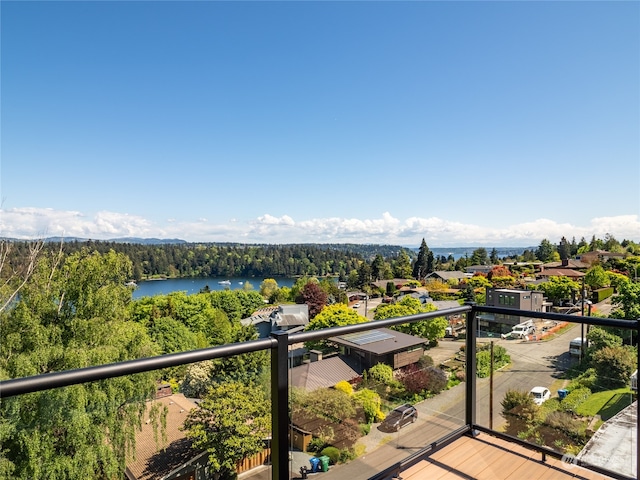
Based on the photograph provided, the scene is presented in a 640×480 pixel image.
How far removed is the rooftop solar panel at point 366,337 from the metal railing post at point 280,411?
0.38m

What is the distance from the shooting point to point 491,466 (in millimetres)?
2051

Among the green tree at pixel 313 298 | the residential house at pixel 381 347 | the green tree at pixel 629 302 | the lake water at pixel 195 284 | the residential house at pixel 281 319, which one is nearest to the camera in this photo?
the residential house at pixel 381 347

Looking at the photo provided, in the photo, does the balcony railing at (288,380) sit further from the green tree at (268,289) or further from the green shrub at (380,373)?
the green tree at (268,289)

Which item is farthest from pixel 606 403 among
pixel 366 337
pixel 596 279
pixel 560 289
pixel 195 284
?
pixel 195 284

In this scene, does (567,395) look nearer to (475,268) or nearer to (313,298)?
(313,298)

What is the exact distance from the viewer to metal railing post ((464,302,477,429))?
240cm

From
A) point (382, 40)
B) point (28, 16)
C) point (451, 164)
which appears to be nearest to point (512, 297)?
point (451, 164)

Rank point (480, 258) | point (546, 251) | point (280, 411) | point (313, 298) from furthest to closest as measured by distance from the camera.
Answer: point (480, 258) → point (546, 251) → point (313, 298) → point (280, 411)

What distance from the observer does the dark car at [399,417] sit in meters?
1.96

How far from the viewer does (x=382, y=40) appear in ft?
32.2

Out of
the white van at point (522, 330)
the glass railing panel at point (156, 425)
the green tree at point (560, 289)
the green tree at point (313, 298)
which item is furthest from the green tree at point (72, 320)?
the green tree at point (560, 289)

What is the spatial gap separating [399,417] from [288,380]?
2.96ft

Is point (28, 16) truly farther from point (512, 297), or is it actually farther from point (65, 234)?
point (512, 297)

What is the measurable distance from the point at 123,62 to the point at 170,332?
2057 centimetres
